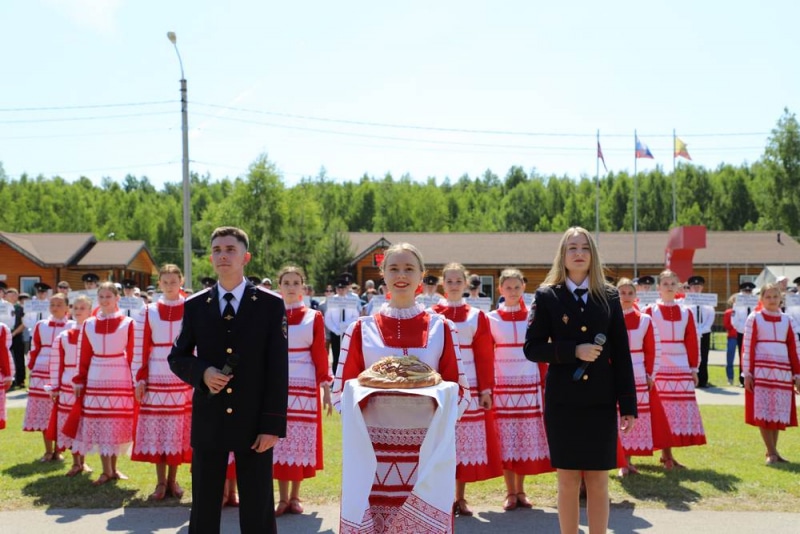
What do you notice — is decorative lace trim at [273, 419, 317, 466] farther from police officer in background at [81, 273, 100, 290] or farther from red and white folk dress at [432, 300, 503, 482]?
police officer in background at [81, 273, 100, 290]

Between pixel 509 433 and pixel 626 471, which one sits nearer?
pixel 509 433

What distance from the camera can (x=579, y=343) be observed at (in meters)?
4.93

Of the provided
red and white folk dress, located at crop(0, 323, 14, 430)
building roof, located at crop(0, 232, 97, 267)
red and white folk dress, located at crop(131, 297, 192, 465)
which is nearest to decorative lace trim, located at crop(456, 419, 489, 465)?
red and white folk dress, located at crop(131, 297, 192, 465)

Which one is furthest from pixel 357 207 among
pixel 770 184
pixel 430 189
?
pixel 770 184

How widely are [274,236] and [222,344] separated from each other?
56.2 metres

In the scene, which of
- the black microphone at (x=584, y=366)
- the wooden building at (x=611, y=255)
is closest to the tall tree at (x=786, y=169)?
the wooden building at (x=611, y=255)

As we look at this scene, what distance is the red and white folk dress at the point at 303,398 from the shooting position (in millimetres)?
7148

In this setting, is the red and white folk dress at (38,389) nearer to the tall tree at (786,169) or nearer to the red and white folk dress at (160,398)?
the red and white folk dress at (160,398)

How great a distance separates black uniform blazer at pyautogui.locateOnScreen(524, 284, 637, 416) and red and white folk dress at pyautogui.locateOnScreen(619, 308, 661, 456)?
374 centimetres

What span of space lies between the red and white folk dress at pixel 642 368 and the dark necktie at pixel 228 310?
5192 millimetres

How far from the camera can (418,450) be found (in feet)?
13.0

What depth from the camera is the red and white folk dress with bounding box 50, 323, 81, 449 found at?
30.9 ft

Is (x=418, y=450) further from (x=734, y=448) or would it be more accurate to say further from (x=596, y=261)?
(x=734, y=448)

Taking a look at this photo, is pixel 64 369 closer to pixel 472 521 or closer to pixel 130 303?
pixel 130 303
